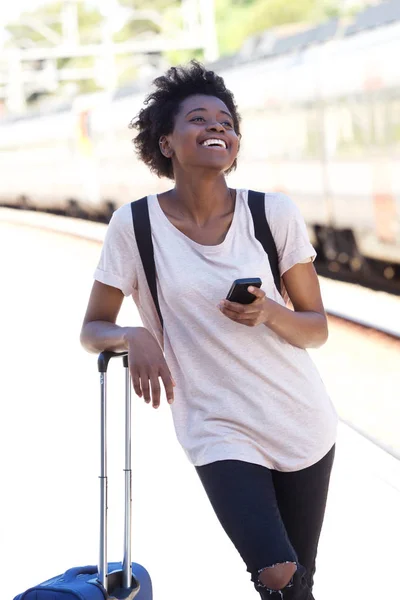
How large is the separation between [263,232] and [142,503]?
3.17 meters

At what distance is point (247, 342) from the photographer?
3.60m

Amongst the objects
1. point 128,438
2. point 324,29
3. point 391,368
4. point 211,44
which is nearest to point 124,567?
point 128,438

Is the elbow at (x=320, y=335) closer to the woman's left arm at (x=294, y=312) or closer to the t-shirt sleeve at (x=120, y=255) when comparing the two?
the woman's left arm at (x=294, y=312)

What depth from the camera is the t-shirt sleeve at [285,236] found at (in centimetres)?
367

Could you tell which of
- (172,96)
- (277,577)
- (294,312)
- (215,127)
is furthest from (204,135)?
(277,577)

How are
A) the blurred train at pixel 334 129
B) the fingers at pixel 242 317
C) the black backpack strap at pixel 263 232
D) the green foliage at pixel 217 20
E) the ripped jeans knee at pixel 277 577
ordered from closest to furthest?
the ripped jeans knee at pixel 277 577 < the fingers at pixel 242 317 < the black backpack strap at pixel 263 232 < the blurred train at pixel 334 129 < the green foliage at pixel 217 20

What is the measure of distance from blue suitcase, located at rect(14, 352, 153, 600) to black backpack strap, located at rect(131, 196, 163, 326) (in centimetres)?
22

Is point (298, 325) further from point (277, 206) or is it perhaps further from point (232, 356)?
point (277, 206)

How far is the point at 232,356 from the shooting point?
3578 mm

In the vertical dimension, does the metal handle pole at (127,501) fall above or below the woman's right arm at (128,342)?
below

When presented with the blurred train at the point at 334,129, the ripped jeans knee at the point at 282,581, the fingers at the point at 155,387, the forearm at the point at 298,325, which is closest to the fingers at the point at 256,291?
the forearm at the point at 298,325

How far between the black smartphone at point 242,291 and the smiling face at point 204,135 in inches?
18.5

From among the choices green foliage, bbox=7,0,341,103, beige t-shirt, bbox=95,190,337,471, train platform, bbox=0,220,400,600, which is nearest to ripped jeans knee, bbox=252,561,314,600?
beige t-shirt, bbox=95,190,337,471

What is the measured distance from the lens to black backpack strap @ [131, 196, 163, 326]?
3668 millimetres
